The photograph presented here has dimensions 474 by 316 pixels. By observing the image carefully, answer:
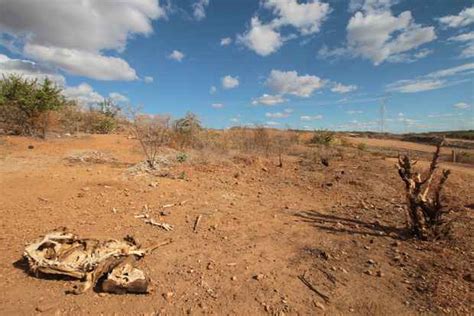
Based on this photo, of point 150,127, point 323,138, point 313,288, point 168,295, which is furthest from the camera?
point 323,138

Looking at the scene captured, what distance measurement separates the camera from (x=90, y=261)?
329cm

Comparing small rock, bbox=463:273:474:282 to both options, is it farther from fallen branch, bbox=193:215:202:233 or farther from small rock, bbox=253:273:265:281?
fallen branch, bbox=193:215:202:233

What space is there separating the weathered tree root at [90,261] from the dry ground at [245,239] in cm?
11

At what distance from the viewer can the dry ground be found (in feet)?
9.91

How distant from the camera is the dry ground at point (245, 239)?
9.91 feet

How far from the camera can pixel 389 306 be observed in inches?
117

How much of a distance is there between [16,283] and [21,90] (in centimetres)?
1318

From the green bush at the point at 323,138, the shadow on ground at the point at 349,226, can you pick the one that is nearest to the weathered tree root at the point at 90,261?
the shadow on ground at the point at 349,226

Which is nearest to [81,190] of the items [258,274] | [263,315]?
[258,274]

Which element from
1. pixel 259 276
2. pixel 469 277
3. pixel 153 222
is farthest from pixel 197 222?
pixel 469 277

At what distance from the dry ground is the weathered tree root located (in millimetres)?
109

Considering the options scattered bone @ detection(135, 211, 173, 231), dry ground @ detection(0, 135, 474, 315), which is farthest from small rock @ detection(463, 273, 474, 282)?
scattered bone @ detection(135, 211, 173, 231)

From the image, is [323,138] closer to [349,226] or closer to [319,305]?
[349,226]

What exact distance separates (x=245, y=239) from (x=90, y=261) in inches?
73.2
